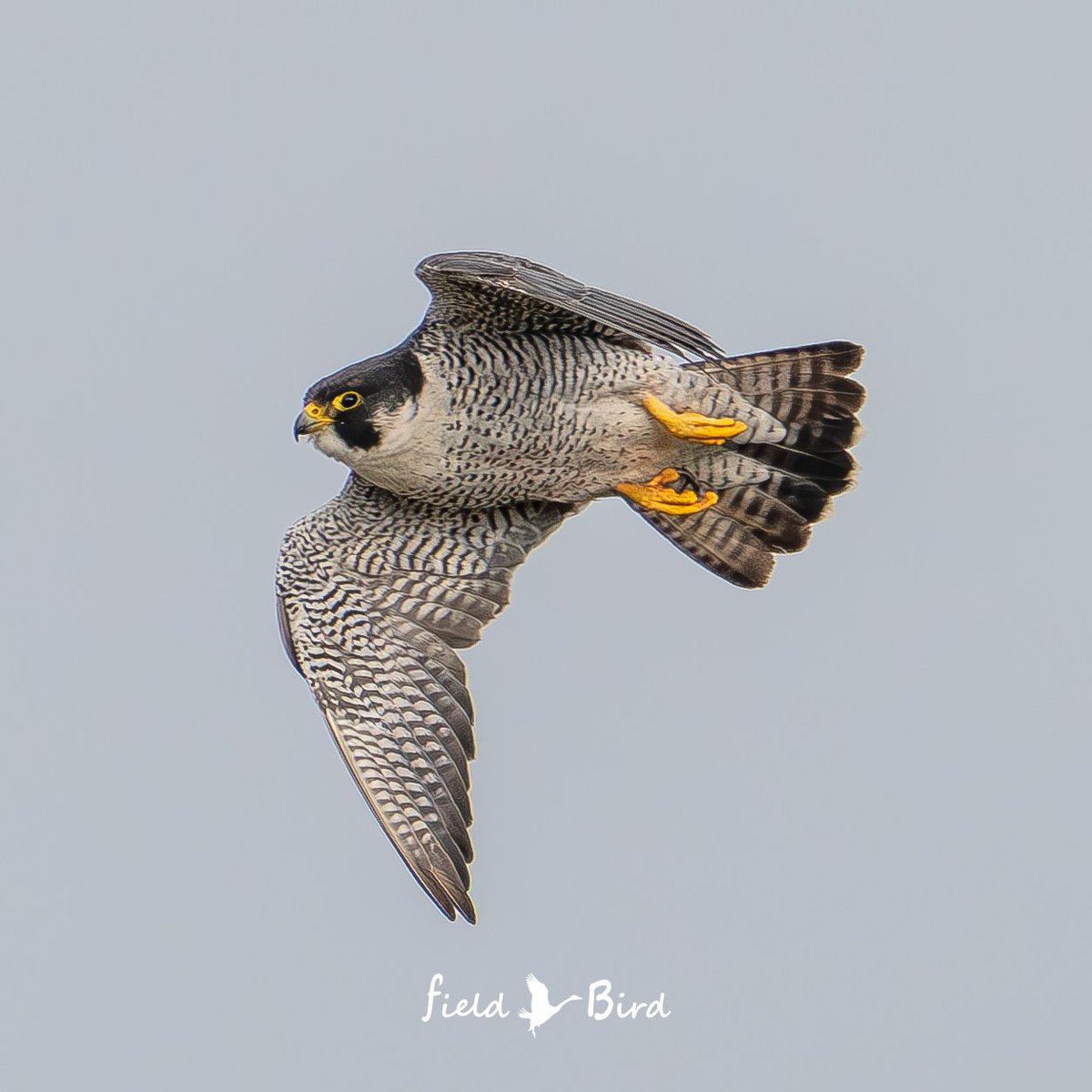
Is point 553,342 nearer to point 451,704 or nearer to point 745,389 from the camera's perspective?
point 745,389

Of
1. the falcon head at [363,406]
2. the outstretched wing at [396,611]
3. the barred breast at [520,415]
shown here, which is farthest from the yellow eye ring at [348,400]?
the outstretched wing at [396,611]

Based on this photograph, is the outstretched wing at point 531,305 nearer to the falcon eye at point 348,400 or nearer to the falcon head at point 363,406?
the falcon head at point 363,406

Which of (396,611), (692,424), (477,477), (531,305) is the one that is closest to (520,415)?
(477,477)

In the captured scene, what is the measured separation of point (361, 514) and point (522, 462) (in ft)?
3.84

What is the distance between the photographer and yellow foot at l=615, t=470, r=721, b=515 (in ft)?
39.1

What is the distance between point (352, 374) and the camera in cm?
1108

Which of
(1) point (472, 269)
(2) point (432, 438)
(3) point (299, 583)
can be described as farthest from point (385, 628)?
(1) point (472, 269)

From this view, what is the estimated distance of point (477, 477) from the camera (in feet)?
37.8

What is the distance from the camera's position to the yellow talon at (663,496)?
1192 cm

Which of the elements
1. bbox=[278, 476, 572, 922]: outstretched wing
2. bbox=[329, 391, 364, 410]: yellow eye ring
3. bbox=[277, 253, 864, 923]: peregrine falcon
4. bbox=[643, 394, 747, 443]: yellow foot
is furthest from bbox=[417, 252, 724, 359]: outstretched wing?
bbox=[278, 476, 572, 922]: outstretched wing

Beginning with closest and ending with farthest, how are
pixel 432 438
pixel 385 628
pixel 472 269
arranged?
pixel 472 269 → pixel 432 438 → pixel 385 628

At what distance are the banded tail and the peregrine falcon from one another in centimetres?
1

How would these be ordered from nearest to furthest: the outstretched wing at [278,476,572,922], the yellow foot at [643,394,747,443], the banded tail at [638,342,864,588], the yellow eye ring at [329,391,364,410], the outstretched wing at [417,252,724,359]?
the outstretched wing at [417,252,724,359] → the yellow eye ring at [329,391,364,410] → the yellow foot at [643,394,747,443] → the outstretched wing at [278,476,572,922] → the banded tail at [638,342,864,588]

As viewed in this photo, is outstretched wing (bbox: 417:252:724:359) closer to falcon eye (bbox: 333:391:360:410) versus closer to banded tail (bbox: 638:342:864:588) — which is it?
falcon eye (bbox: 333:391:360:410)
